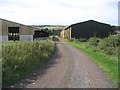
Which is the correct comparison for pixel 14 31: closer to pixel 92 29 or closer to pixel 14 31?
pixel 14 31

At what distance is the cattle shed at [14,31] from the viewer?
173 feet

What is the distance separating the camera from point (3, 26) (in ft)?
172

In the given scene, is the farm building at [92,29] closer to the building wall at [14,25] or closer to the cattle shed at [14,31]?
the building wall at [14,25]

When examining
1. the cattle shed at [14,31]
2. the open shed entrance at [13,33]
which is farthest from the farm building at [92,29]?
the open shed entrance at [13,33]

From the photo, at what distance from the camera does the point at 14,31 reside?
2277 inches

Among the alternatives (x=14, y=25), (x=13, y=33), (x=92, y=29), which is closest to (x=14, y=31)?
(x=13, y=33)

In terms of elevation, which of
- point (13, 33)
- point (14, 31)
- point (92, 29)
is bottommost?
point (13, 33)

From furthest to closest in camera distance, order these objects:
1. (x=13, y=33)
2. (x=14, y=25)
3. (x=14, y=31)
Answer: (x=13, y=33)
(x=14, y=31)
(x=14, y=25)

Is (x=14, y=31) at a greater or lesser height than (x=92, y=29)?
lesser

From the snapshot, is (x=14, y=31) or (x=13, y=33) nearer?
(x=14, y=31)

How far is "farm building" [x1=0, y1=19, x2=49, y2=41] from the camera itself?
5291cm

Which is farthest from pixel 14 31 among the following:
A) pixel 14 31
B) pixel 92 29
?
pixel 92 29

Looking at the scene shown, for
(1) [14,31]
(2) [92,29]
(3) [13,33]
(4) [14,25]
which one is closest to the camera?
(4) [14,25]

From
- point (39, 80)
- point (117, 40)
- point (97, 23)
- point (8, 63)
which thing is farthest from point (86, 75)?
point (97, 23)
